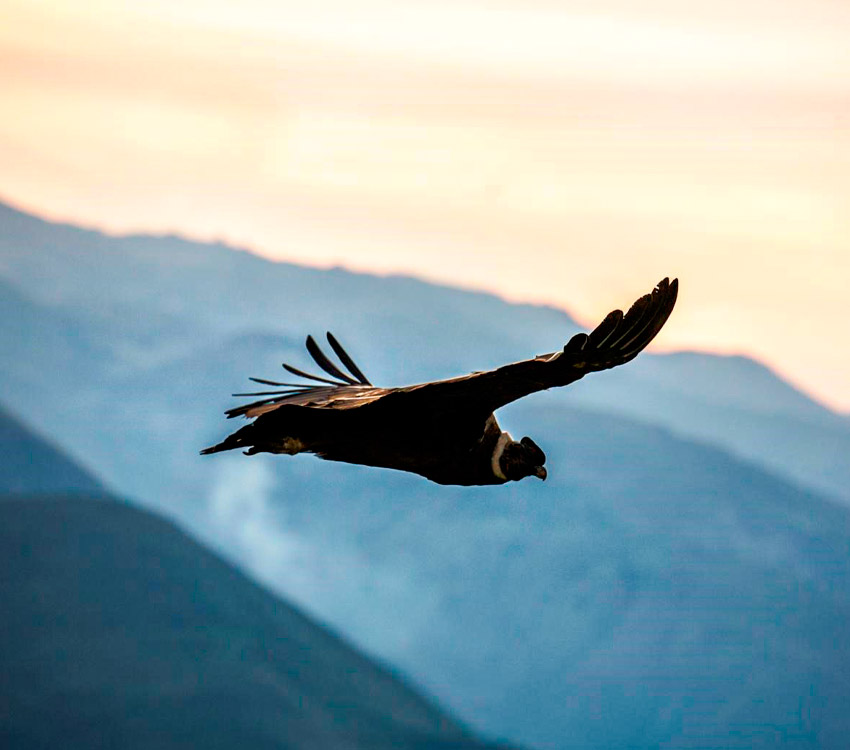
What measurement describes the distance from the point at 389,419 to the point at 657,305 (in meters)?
2.34

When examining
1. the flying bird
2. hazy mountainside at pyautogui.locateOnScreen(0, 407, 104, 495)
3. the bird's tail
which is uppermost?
hazy mountainside at pyautogui.locateOnScreen(0, 407, 104, 495)

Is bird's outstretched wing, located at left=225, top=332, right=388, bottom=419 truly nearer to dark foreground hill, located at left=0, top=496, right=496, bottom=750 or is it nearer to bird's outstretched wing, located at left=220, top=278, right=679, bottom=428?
bird's outstretched wing, located at left=220, top=278, right=679, bottom=428

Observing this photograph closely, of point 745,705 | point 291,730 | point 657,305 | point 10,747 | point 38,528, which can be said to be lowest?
point 657,305

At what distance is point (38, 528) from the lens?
17300 cm

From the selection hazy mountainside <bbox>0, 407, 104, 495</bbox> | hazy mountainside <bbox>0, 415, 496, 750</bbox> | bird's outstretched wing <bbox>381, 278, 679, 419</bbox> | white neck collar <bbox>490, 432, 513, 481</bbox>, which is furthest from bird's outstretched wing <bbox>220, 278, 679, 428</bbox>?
hazy mountainside <bbox>0, 407, 104, 495</bbox>

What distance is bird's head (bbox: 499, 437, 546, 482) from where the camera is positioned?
12.5 meters

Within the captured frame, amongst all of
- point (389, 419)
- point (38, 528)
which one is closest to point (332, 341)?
point (389, 419)

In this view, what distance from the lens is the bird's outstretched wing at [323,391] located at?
12.8 metres

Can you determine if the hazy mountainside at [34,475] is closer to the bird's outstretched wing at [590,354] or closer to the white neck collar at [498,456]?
the white neck collar at [498,456]

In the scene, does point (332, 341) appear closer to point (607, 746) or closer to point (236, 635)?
point (236, 635)

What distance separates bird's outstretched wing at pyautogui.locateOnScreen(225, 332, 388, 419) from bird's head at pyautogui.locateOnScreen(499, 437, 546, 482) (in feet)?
3.58

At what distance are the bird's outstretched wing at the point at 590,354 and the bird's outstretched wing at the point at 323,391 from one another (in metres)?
1.20

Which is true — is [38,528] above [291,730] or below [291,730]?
above

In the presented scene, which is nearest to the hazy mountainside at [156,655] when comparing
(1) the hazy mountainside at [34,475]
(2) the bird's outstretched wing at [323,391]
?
(1) the hazy mountainside at [34,475]
